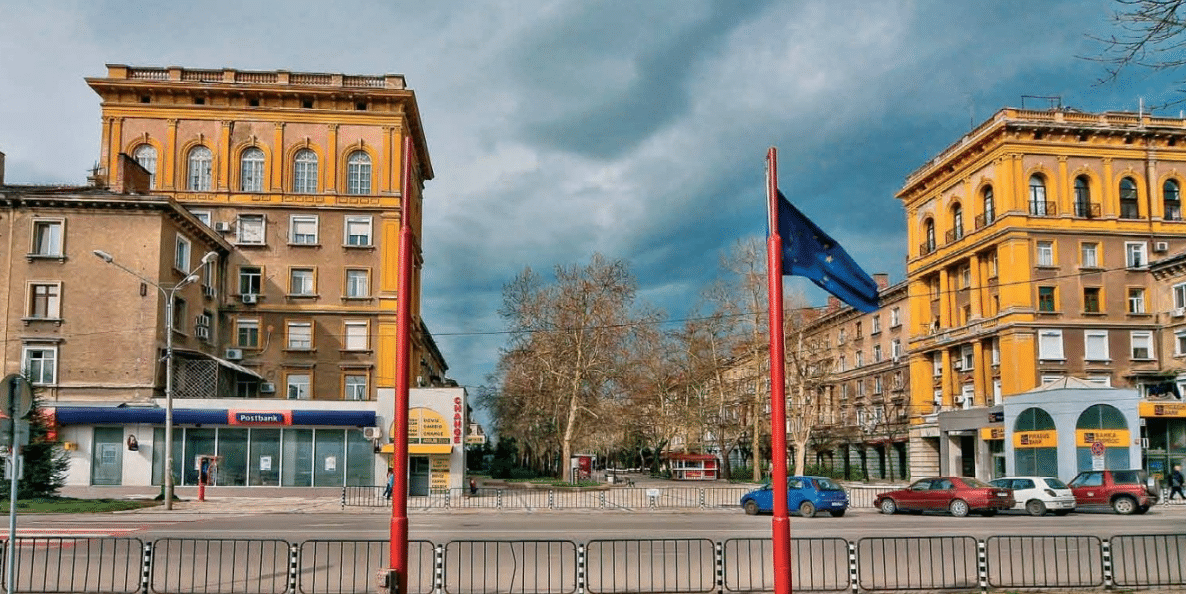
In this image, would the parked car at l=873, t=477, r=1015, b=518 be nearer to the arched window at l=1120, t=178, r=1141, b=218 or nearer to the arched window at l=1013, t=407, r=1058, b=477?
the arched window at l=1013, t=407, r=1058, b=477

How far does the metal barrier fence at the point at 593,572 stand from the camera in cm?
1343

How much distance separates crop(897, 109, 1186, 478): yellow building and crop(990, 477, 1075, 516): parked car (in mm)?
19218

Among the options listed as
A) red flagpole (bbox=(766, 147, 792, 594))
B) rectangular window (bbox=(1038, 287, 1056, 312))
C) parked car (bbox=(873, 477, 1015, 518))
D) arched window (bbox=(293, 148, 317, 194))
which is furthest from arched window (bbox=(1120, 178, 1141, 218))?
red flagpole (bbox=(766, 147, 792, 594))

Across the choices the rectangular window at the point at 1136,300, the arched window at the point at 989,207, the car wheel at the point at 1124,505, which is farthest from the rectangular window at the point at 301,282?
the rectangular window at the point at 1136,300

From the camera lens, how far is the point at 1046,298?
178ft

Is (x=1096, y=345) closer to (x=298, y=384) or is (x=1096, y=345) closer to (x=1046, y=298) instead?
(x=1046, y=298)

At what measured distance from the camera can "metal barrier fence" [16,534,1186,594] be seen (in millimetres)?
13430

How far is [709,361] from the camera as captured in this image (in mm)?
63438

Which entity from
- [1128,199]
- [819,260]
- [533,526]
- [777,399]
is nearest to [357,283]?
[533,526]

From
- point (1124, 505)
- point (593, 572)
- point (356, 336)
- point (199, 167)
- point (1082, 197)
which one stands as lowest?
point (1124, 505)

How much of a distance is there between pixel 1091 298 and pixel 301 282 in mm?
43335

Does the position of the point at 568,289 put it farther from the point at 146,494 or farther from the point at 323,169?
the point at 146,494

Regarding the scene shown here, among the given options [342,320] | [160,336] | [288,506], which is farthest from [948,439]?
[160,336]

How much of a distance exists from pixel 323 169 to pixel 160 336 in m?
14.6
